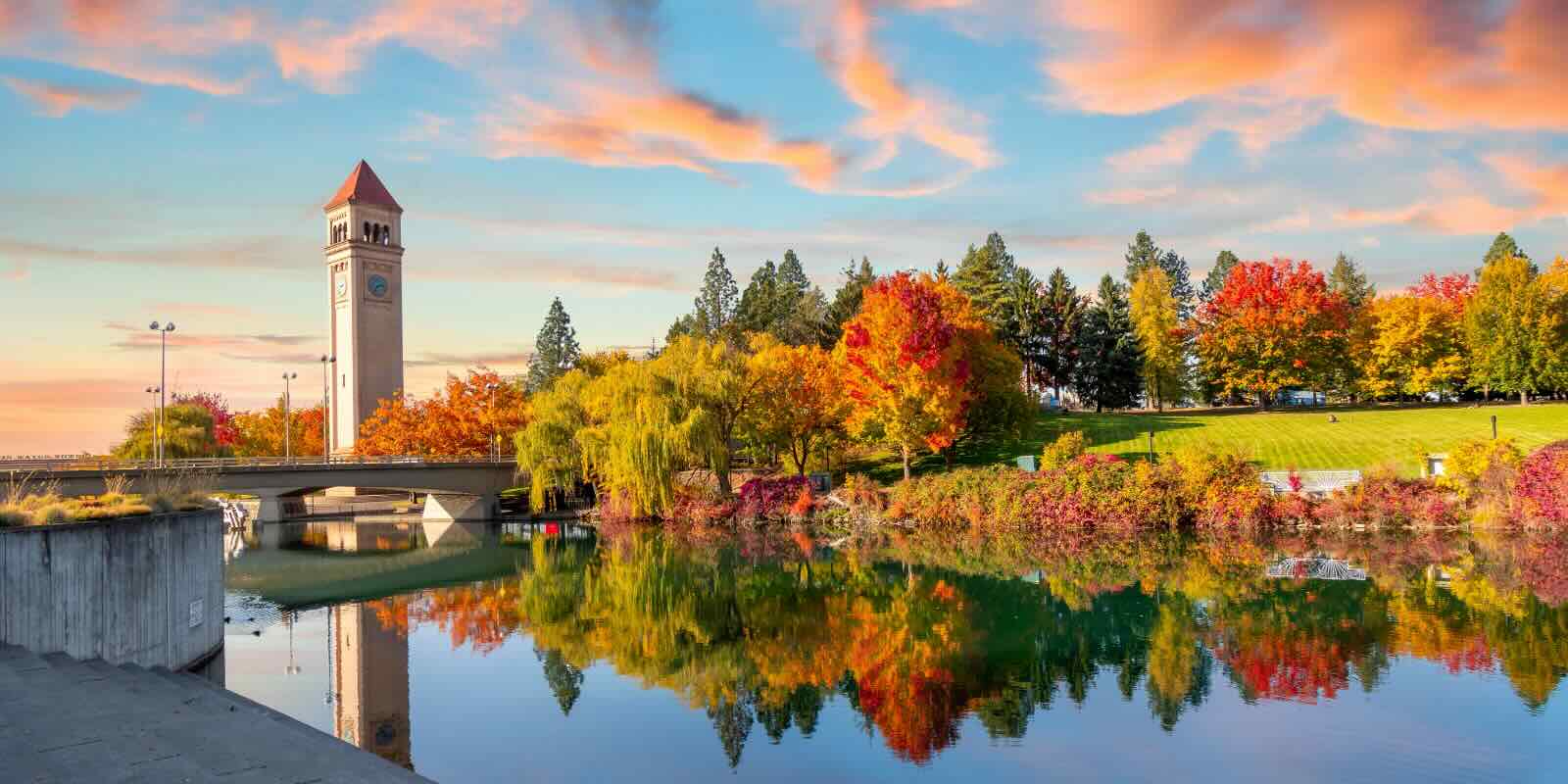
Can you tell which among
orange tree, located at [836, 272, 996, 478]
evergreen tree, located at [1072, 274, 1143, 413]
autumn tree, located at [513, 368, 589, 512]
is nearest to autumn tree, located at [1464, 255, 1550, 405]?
evergreen tree, located at [1072, 274, 1143, 413]

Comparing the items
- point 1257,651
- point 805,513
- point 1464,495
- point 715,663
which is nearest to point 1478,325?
point 1464,495

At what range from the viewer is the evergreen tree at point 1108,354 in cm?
8194

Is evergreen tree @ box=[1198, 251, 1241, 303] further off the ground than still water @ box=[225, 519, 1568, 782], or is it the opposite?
evergreen tree @ box=[1198, 251, 1241, 303]

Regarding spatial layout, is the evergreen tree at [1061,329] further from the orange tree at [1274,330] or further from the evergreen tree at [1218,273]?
the evergreen tree at [1218,273]

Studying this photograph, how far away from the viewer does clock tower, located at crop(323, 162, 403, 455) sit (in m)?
98.3

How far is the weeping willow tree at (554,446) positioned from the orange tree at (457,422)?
1276 cm

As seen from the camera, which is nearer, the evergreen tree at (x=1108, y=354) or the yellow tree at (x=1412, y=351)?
the yellow tree at (x=1412, y=351)

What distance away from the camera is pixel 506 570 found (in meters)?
42.4

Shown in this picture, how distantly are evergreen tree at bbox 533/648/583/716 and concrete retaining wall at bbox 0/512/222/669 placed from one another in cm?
726

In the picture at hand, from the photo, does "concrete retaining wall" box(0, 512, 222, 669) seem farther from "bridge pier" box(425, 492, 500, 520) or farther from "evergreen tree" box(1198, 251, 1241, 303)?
"evergreen tree" box(1198, 251, 1241, 303)

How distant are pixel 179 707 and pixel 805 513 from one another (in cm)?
4466

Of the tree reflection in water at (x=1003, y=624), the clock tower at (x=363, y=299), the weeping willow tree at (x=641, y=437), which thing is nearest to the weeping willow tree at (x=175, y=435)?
the clock tower at (x=363, y=299)

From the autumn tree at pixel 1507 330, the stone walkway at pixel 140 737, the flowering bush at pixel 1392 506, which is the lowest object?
the flowering bush at pixel 1392 506

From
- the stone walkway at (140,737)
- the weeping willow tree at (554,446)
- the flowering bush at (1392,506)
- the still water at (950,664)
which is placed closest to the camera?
the stone walkway at (140,737)
